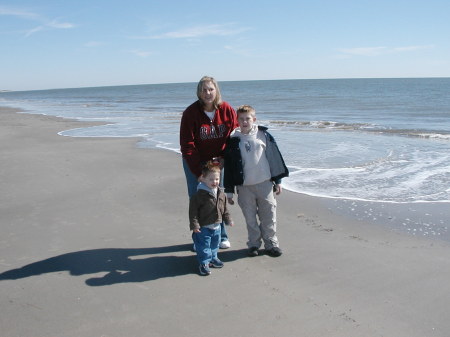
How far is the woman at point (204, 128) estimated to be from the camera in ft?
12.4

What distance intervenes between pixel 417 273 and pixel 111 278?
2.65m

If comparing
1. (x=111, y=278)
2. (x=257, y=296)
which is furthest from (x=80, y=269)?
(x=257, y=296)

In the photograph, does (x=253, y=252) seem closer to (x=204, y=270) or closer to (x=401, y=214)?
(x=204, y=270)

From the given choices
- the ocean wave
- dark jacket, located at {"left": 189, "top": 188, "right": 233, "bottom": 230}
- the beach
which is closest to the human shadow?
the beach

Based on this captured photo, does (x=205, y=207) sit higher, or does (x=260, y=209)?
(x=205, y=207)

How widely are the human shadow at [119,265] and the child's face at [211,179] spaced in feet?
2.57

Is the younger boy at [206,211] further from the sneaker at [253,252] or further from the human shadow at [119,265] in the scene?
the sneaker at [253,252]

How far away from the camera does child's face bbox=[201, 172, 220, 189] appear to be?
3.65 metres

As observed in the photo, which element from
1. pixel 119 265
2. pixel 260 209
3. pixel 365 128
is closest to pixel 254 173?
pixel 260 209

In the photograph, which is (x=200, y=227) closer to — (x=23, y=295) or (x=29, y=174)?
(x=23, y=295)

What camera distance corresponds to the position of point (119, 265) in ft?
12.7

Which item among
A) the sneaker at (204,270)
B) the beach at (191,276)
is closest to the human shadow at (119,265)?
the beach at (191,276)

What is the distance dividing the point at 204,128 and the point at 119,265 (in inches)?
58.7

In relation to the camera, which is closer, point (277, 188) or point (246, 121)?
point (246, 121)
